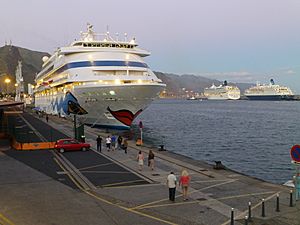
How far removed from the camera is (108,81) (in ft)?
157

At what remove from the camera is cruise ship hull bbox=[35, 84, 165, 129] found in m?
45.8

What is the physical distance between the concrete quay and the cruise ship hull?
23982mm

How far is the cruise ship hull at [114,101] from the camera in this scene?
4578 cm

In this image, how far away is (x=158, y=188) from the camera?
16938 mm

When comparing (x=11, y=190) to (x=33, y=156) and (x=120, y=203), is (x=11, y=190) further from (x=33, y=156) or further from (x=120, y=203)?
(x=33, y=156)

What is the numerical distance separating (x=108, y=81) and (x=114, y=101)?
3.11 metres

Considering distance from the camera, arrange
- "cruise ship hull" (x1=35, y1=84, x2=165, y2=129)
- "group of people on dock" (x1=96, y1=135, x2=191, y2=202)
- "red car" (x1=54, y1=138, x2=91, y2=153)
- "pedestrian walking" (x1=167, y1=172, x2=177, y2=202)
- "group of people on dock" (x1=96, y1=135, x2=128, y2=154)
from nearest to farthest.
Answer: "pedestrian walking" (x1=167, y1=172, x2=177, y2=202)
"group of people on dock" (x1=96, y1=135, x2=191, y2=202)
"red car" (x1=54, y1=138, x2=91, y2=153)
"group of people on dock" (x1=96, y1=135, x2=128, y2=154)
"cruise ship hull" (x1=35, y1=84, x2=165, y2=129)

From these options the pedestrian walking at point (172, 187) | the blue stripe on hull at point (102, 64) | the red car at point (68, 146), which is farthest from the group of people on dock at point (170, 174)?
the blue stripe on hull at point (102, 64)

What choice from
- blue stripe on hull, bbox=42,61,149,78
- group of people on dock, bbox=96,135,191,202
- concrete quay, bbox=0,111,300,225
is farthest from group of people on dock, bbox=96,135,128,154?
blue stripe on hull, bbox=42,61,149,78

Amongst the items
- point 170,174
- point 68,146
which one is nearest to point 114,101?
point 68,146

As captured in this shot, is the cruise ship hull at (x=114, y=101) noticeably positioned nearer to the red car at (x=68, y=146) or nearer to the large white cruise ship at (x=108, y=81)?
the large white cruise ship at (x=108, y=81)

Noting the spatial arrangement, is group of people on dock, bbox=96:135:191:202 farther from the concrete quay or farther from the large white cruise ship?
the large white cruise ship

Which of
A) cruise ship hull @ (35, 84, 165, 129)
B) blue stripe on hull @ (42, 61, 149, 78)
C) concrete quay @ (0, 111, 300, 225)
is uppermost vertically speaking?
blue stripe on hull @ (42, 61, 149, 78)

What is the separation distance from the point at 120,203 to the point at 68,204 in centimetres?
200
